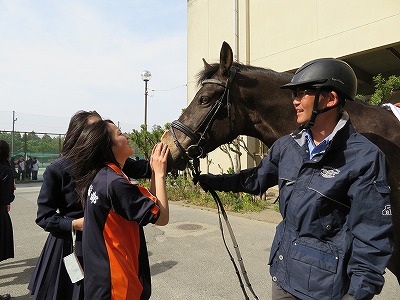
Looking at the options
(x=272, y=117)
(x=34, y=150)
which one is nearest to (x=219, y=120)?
(x=272, y=117)

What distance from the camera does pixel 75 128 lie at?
2.09m

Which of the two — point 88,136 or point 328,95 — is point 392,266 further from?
point 88,136

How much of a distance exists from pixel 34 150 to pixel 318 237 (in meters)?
23.1

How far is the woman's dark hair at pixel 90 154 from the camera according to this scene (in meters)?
1.85

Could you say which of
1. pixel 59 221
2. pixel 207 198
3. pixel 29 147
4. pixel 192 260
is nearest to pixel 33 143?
pixel 29 147

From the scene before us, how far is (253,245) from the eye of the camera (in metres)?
5.89

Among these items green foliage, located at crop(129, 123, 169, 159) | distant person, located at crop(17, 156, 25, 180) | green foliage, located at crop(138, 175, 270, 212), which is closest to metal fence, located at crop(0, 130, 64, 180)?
distant person, located at crop(17, 156, 25, 180)

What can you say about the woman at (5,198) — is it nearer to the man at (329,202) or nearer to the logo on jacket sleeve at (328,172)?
the man at (329,202)

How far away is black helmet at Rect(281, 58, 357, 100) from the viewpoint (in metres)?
1.66

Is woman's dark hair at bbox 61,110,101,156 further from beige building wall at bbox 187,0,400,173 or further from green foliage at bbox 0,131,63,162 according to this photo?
green foliage at bbox 0,131,63,162

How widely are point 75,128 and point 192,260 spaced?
3.63 m

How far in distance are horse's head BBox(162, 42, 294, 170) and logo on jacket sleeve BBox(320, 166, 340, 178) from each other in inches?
40.6

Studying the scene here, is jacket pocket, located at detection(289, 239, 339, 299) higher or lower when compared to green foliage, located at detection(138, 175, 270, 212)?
higher

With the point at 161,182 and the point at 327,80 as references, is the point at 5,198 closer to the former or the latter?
the point at 161,182
